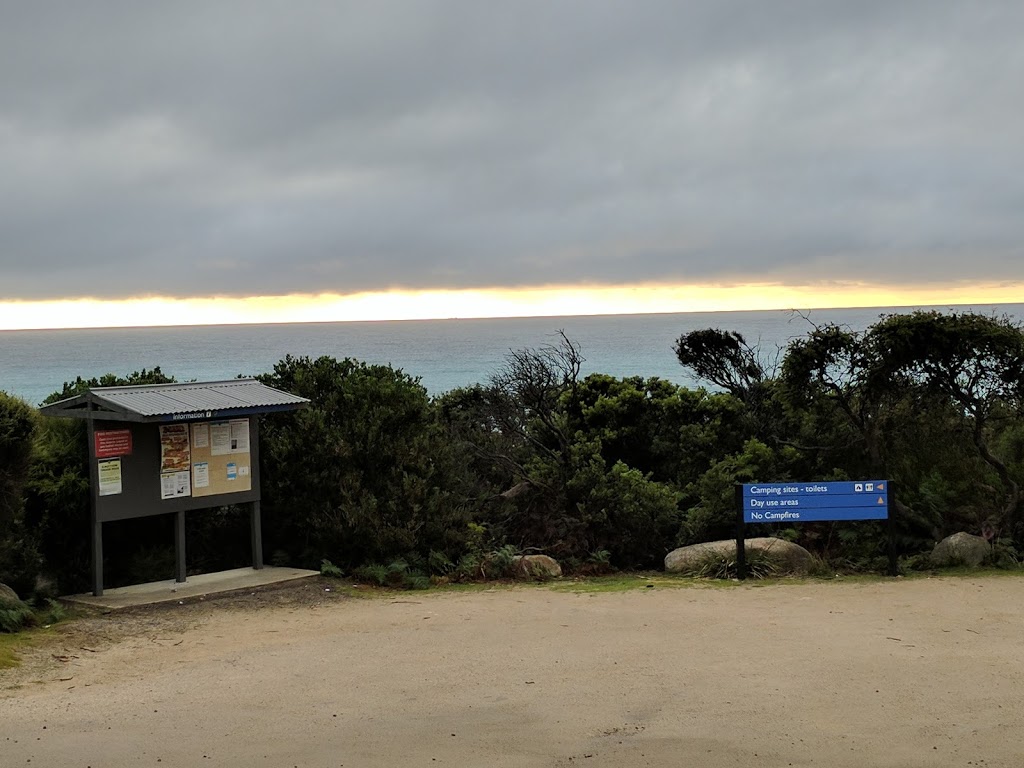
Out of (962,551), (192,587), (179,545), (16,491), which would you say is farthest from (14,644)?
(962,551)

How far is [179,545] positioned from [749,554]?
626cm

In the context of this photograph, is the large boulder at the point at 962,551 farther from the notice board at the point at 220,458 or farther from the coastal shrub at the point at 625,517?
the notice board at the point at 220,458

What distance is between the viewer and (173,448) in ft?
35.1

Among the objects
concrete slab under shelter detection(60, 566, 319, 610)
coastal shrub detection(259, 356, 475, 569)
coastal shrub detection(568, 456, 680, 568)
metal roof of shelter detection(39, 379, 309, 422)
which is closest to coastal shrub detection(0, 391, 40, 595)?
concrete slab under shelter detection(60, 566, 319, 610)

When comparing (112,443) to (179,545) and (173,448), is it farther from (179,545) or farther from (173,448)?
(179,545)

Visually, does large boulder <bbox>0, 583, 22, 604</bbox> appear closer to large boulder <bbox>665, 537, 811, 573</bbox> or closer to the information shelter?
the information shelter

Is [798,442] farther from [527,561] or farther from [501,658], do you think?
[501,658]

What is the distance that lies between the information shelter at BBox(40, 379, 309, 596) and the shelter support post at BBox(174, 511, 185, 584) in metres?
0.01

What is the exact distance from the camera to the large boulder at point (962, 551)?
12086 mm

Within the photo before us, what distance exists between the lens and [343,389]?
1248 cm

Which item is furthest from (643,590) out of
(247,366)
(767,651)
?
(247,366)

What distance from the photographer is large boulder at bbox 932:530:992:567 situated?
12.1 m

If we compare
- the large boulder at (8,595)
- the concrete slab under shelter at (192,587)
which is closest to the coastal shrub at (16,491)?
the large boulder at (8,595)

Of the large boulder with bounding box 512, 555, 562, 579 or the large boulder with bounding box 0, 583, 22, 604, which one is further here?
the large boulder with bounding box 512, 555, 562, 579
